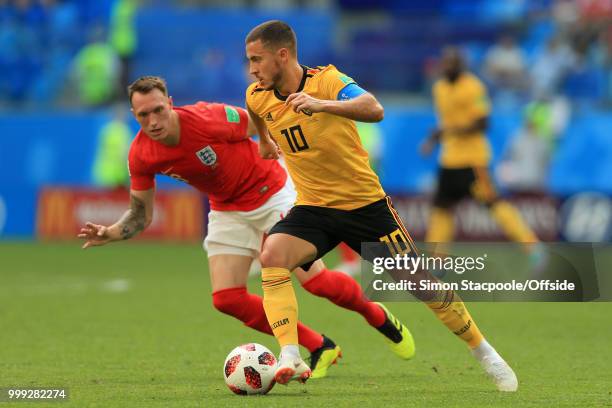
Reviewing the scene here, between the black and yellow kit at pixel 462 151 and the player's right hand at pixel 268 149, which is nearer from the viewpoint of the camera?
the player's right hand at pixel 268 149

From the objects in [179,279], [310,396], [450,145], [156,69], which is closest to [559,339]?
[310,396]

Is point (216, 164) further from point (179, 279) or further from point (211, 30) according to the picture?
point (211, 30)

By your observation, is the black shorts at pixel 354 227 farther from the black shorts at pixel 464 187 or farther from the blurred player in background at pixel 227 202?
the black shorts at pixel 464 187

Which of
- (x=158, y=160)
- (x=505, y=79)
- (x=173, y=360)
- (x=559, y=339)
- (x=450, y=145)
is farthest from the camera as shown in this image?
(x=505, y=79)

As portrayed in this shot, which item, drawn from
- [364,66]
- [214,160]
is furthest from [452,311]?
[364,66]

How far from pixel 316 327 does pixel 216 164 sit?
2867 millimetres

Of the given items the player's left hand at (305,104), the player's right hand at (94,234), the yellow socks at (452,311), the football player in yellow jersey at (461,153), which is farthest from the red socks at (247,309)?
the football player in yellow jersey at (461,153)

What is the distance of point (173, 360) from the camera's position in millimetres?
8641

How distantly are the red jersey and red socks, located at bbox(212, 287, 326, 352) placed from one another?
627mm

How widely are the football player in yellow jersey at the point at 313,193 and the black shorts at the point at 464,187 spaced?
7012 millimetres

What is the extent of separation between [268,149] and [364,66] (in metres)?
15.8

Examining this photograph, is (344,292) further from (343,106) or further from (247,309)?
(343,106)

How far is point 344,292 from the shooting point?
811cm

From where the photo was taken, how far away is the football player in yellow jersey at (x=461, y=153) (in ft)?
46.6
